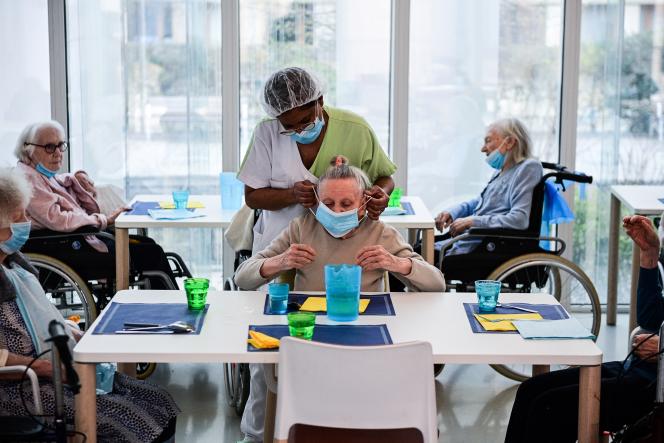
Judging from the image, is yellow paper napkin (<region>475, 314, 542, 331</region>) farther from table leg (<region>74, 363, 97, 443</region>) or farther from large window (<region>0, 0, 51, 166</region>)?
large window (<region>0, 0, 51, 166</region>)

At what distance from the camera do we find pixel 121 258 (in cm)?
438

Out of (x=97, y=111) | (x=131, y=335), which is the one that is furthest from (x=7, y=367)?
(x=97, y=111)

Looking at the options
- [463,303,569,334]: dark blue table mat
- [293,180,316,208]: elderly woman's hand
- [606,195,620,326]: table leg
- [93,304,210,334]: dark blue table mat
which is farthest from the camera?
[606,195,620,326]: table leg

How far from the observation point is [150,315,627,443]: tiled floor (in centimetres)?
400

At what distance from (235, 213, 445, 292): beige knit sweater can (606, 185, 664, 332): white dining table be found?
6.20ft

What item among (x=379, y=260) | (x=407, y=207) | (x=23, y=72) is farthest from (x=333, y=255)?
(x=23, y=72)

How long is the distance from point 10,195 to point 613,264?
3.54 metres

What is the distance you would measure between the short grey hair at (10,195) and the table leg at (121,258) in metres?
1.41

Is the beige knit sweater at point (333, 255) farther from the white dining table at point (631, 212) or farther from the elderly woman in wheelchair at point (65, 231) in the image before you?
the white dining table at point (631, 212)

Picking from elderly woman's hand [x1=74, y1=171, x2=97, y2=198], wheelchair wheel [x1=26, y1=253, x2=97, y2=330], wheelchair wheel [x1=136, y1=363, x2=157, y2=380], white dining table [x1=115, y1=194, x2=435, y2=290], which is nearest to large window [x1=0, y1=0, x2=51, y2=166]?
elderly woman's hand [x1=74, y1=171, x2=97, y2=198]

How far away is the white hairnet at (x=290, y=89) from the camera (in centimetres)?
354

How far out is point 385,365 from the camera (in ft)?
7.92

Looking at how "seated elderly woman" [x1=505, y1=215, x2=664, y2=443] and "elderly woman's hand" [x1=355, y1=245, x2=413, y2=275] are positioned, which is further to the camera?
"elderly woman's hand" [x1=355, y1=245, x2=413, y2=275]

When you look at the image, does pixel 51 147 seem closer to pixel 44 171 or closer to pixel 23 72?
pixel 44 171
